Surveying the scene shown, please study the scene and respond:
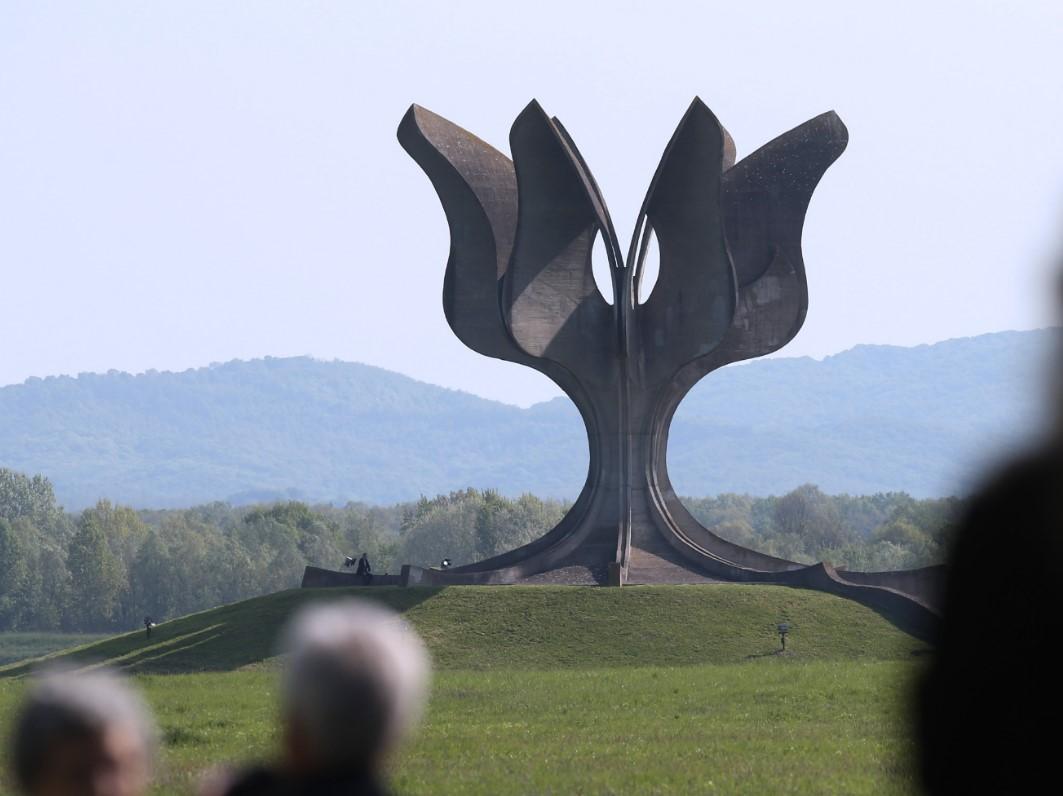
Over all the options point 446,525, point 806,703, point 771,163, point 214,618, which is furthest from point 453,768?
point 446,525

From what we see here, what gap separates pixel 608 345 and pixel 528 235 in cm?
263

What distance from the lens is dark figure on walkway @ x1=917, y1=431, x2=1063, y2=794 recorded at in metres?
3.11

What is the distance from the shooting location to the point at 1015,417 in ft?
9.50

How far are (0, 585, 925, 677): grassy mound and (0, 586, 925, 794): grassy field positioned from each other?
0.05 metres

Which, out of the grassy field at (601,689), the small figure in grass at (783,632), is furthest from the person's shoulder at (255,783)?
the small figure in grass at (783,632)

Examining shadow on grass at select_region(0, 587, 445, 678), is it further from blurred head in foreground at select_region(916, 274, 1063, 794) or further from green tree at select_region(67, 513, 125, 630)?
green tree at select_region(67, 513, 125, 630)

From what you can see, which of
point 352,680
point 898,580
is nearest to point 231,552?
point 898,580

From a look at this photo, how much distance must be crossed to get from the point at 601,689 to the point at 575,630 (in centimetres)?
686

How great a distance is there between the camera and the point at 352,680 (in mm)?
3203

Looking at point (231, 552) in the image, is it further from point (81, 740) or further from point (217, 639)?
point (81, 740)

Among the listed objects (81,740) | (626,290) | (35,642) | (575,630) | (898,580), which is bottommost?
(35,642)

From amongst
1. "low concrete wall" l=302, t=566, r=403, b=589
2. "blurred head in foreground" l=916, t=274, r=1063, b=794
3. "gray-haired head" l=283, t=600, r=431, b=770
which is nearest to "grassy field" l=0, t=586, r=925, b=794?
"blurred head in foreground" l=916, t=274, r=1063, b=794

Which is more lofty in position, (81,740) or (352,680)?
(352,680)

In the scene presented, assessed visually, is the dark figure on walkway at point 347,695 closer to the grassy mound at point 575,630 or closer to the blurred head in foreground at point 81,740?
the blurred head in foreground at point 81,740
